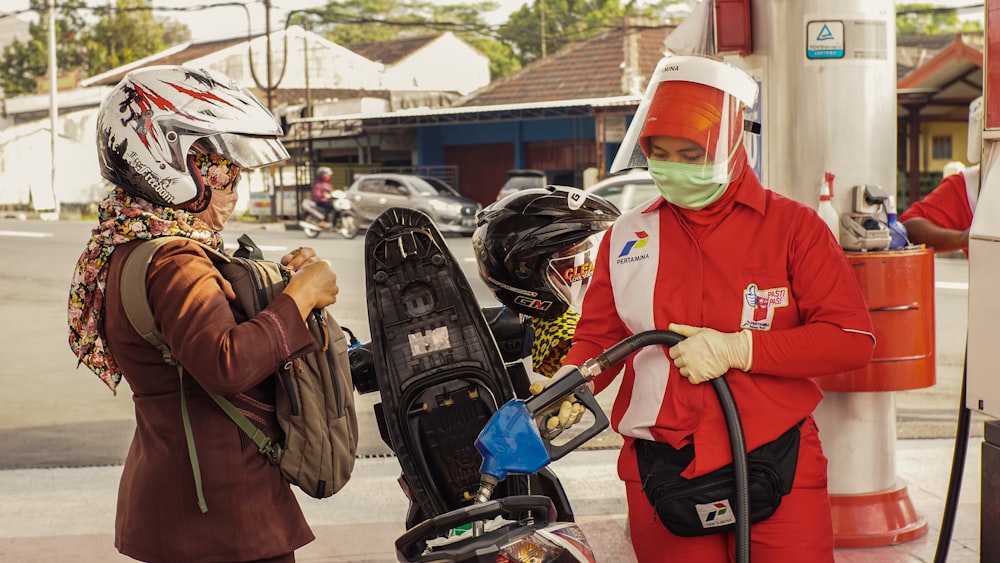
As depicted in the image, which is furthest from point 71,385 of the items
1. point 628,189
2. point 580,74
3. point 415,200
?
point 580,74

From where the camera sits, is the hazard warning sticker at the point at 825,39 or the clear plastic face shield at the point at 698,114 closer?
the clear plastic face shield at the point at 698,114

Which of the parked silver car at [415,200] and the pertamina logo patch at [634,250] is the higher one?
the parked silver car at [415,200]

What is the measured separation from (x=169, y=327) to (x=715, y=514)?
130cm

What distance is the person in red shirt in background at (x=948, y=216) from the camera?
4.66m

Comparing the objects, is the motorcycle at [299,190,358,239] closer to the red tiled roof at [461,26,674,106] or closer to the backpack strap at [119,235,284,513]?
the red tiled roof at [461,26,674,106]

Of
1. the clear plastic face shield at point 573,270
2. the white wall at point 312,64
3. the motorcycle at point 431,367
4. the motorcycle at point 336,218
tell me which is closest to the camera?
the motorcycle at point 431,367

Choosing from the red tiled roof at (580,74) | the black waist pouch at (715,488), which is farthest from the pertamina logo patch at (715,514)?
the red tiled roof at (580,74)

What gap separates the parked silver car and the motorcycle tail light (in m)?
21.3

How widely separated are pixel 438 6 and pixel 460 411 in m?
62.6

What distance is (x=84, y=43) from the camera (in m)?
51.0

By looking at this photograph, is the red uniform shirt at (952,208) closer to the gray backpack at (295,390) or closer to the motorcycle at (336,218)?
the gray backpack at (295,390)

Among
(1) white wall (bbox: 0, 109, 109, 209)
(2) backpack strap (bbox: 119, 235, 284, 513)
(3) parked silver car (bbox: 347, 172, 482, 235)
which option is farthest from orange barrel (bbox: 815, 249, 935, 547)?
(1) white wall (bbox: 0, 109, 109, 209)

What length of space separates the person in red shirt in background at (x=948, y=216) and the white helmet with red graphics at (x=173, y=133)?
3048 mm

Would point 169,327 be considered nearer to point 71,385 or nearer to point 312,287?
point 312,287
